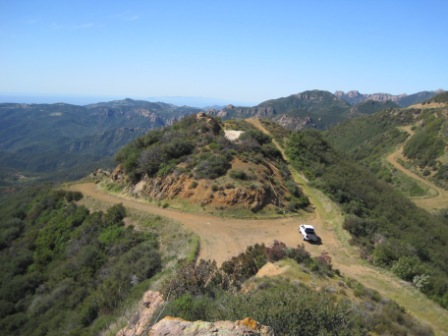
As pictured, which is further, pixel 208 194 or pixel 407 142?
pixel 407 142

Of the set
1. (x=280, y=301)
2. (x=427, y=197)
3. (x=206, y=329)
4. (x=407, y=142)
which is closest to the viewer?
(x=206, y=329)

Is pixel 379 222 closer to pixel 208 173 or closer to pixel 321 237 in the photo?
pixel 321 237

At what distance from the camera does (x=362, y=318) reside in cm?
1208

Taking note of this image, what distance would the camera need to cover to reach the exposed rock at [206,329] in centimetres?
678

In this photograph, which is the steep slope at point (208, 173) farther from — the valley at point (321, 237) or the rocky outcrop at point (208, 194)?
the valley at point (321, 237)

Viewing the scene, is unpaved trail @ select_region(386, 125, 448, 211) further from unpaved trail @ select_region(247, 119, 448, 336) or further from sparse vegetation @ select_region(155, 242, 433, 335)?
sparse vegetation @ select_region(155, 242, 433, 335)

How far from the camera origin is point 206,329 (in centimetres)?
687

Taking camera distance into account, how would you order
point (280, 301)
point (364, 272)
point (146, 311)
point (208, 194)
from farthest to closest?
point (208, 194)
point (364, 272)
point (146, 311)
point (280, 301)

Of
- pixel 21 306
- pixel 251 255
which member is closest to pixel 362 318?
pixel 251 255

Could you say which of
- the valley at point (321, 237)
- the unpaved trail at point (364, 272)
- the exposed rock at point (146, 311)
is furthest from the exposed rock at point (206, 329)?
the valley at point (321, 237)

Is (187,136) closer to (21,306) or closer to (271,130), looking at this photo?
(271,130)

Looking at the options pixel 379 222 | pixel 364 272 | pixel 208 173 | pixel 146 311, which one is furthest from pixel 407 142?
pixel 146 311

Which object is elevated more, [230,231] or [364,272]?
[230,231]

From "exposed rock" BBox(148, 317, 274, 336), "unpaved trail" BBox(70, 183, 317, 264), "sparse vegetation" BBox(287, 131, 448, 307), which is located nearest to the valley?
"unpaved trail" BBox(70, 183, 317, 264)
